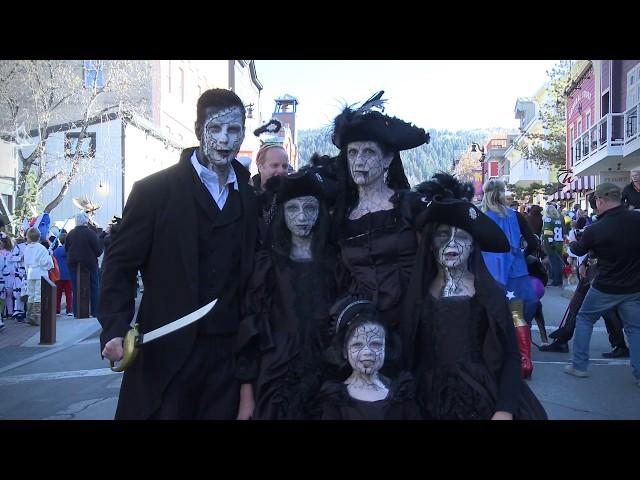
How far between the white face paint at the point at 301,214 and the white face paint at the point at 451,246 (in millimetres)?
585

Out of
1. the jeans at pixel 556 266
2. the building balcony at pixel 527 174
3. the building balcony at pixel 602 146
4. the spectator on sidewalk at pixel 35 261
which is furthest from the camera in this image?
the building balcony at pixel 527 174

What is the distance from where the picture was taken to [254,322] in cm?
281

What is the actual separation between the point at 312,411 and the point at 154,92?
25593 millimetres

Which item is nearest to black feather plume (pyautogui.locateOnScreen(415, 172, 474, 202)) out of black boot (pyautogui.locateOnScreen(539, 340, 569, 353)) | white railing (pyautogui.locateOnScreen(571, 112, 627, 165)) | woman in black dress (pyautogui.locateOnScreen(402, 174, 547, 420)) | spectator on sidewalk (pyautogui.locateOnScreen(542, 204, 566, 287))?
woman in black dress (pyautogui.locateOnScreen(402, 174, 547, 420))

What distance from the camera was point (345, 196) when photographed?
3.14 m

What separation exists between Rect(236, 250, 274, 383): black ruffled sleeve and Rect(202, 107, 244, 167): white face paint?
0.49 meters

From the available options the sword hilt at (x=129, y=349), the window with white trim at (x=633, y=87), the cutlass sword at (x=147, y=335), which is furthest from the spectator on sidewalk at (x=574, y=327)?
the window with white trim at (x=633, y=87)

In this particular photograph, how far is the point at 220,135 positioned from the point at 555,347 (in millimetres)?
6297

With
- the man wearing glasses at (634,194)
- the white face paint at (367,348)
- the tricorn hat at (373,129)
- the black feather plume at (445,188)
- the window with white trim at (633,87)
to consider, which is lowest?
the white face paint at (367,348)

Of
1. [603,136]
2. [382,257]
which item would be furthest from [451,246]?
[603,136]

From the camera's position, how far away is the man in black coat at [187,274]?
2.70 meters

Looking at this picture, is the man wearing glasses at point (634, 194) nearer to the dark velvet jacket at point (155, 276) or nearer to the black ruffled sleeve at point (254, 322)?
the black ruffled sleeve at point (254, 322)
